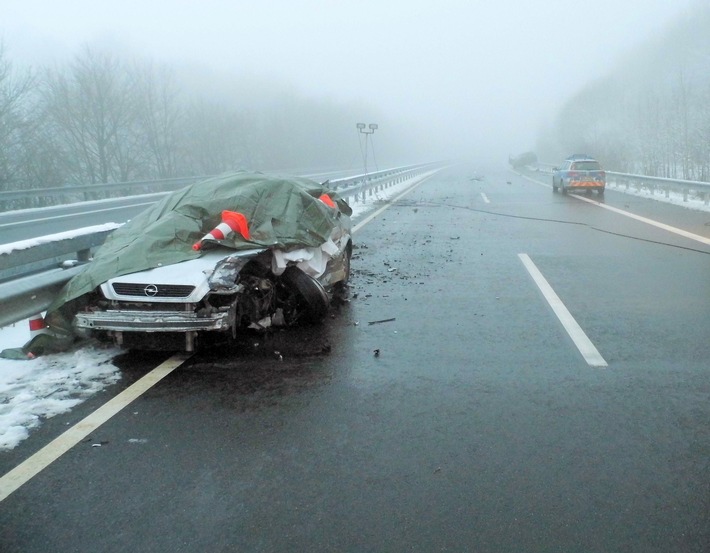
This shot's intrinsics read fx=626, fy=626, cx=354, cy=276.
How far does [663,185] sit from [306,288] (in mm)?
20820

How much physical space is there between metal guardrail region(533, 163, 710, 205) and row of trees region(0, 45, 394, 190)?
18991mm

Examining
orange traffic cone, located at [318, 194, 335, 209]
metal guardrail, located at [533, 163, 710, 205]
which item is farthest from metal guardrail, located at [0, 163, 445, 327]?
metal guardrail, located at [533, 163, 710, 205]

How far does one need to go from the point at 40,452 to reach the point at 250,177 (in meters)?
4.15

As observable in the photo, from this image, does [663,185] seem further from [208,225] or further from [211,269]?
[211,269]

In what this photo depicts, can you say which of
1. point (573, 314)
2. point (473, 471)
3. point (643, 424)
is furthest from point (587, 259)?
point (473, 471)

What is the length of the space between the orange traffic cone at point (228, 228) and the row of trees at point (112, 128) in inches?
896

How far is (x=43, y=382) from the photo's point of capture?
15.6 feet

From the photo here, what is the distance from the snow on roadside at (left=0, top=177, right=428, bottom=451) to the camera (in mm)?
4066

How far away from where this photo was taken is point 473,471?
3.35m

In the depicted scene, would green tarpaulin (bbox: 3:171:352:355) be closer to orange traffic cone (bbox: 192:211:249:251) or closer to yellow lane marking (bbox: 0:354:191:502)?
orange traffic cone (bbox: 192:211:249:251)

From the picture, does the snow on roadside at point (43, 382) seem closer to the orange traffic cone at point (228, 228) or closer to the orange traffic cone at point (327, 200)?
the orange traffic cone at point (228, 228)

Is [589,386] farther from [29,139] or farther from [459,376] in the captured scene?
[29,139]

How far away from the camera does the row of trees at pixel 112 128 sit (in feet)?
89.1

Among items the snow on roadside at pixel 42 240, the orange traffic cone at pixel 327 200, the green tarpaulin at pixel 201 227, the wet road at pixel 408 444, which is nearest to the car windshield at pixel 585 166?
the wet road at pixel 408 444
